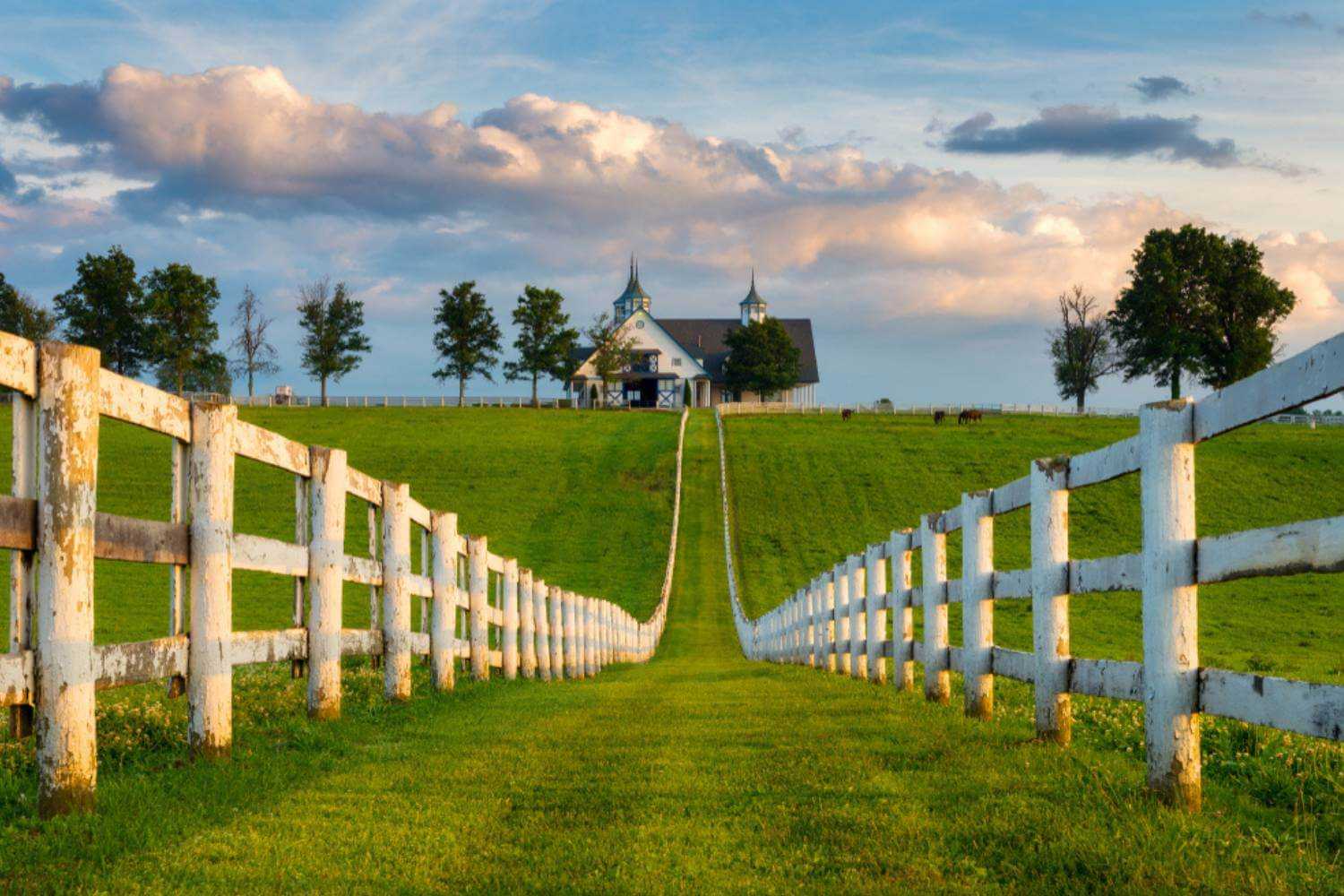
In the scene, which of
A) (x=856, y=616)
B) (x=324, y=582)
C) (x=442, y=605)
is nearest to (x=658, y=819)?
(x=324, y=582)

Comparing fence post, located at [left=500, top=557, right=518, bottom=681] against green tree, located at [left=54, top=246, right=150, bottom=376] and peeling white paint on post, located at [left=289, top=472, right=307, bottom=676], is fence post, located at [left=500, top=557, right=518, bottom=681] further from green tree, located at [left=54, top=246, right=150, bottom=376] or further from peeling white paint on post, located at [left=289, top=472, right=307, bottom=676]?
green tree, located at [left=54, top=246, right=150, bottom=376]

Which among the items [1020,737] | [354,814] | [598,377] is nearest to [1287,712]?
[1020,737]

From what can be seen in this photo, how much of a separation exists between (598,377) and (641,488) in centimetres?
6307

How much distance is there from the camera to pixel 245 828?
17.7 feet

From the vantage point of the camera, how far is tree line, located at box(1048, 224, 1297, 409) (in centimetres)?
10475

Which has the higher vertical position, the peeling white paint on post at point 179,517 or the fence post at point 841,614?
the peeling white paint on post at point 179,517

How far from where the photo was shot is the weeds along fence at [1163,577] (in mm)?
4996

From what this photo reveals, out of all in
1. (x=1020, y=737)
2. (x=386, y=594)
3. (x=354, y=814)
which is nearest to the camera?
(x=354, y=814)

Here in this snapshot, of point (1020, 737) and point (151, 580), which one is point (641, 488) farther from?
point (1020, 737)

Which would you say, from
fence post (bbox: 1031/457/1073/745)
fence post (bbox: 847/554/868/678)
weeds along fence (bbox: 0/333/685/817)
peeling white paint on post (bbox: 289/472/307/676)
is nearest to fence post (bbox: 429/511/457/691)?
weeds along fence (bbox: 0/333/685/817)

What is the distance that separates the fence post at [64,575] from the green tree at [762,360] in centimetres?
11602

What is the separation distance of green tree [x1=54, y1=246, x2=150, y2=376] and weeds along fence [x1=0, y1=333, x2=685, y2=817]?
325 feet

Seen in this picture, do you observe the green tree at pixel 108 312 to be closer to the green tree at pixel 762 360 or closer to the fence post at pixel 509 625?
the green tree at pixel 762 360

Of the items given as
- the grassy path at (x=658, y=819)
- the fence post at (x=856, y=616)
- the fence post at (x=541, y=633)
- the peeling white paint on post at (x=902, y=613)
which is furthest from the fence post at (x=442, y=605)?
the fence post at (x=856, y=616)
